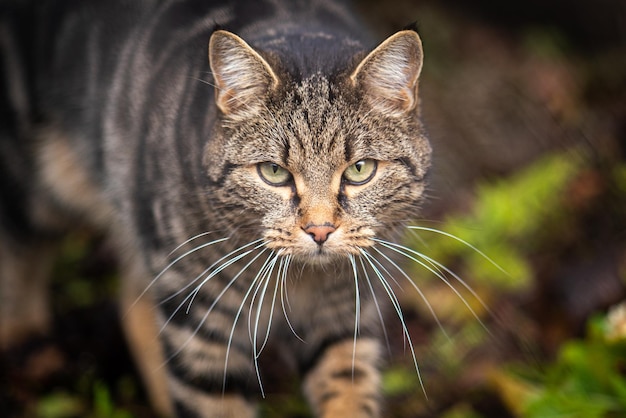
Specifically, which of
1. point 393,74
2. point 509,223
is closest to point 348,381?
point 393,74

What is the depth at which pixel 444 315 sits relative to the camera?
3695 mm

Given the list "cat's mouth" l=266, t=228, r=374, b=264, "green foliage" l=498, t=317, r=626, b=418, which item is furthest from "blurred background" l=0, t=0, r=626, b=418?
"cat's mouth" l=266, t=228, r=374, b=264

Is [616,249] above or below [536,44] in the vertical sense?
below

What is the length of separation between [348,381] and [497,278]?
1112 mm

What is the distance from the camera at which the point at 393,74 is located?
241cm

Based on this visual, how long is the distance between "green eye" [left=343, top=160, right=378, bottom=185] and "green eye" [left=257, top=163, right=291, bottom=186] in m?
0.17

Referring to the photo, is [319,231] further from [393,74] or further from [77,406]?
[77,406]

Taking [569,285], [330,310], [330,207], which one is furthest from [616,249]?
[330,207]

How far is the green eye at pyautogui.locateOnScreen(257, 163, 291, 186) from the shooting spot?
Answer: 7.89 ft

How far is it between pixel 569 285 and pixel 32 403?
2.27 metres

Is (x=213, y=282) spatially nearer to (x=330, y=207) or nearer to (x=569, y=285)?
(x=330, y=207)

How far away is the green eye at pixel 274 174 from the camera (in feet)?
7.89

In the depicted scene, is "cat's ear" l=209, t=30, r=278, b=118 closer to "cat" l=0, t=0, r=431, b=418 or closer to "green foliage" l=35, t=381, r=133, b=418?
"cat" l=0, t=0, r=431, b=418

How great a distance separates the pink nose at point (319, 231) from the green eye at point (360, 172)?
17 centimetres
